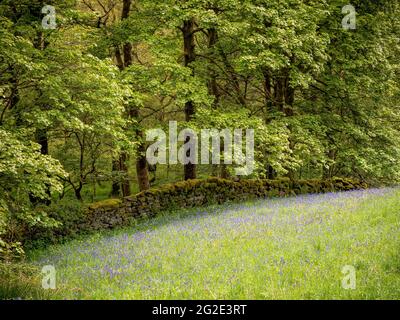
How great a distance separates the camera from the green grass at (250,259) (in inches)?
250

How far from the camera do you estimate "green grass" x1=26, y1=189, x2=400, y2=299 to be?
20.9 feet

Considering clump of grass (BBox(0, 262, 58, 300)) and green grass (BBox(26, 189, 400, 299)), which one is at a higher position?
green grass (BBox(26, 189, 400, 299))

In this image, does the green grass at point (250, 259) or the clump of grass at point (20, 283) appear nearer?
the green grass at point (250, 259)

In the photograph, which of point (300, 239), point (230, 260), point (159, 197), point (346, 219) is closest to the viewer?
point (230, 260)

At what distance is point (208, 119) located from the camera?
1719 cm

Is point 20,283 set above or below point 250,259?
below

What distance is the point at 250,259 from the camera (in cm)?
799

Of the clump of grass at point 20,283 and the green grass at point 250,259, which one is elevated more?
the green grass at point 250,259

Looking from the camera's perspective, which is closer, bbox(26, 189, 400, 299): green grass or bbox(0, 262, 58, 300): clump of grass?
bbox(26, 189, 400, 299): green grass

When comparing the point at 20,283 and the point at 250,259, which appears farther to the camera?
the point at 250,259
